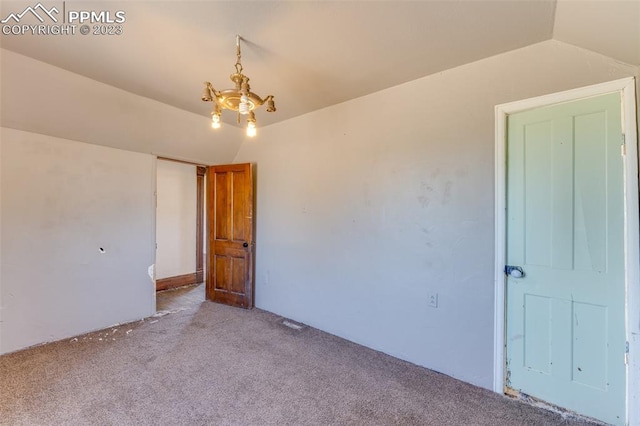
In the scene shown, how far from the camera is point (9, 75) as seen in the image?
2244 millimetres

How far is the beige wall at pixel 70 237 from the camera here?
2.71m

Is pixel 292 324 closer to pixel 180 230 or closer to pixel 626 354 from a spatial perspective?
pixel 626 354

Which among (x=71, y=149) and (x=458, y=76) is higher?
(x=458, y=76)

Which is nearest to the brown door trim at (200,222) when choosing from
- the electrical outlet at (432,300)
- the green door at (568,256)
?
the electrical outlet at (432,300)

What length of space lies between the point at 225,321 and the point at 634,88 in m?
4.09

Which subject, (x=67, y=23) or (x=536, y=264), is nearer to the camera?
(x=67, y=23)

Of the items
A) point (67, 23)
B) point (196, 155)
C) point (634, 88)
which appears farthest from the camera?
point (196, 155)

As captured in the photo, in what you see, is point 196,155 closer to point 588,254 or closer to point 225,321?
point 225,321

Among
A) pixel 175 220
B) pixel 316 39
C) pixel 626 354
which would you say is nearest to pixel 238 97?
pixel 316 39

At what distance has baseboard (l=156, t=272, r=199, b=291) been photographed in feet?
16.1

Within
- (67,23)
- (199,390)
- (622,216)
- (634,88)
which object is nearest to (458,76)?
(634,88)

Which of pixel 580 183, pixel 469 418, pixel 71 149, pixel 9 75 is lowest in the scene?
pixel 469 418

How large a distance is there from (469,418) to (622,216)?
1.58m

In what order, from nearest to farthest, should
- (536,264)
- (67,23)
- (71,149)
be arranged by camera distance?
(67,23)
(536,264)
(71,149)
